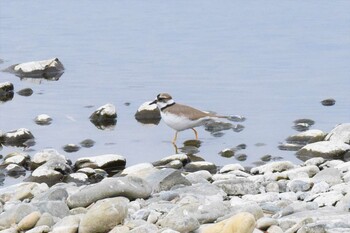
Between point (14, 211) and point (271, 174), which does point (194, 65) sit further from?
point (14, 211)

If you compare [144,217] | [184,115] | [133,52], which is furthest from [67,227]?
[133,52]

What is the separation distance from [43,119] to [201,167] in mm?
3584

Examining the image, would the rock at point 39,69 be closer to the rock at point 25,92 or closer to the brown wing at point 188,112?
the rock at point 25,92

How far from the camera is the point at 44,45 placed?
2267 centimetres

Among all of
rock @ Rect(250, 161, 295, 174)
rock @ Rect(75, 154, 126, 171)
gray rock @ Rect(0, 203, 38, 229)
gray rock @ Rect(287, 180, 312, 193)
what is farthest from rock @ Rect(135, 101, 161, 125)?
gray rock @ Rect(0, 203, 38, 229)

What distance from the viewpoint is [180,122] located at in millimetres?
14492

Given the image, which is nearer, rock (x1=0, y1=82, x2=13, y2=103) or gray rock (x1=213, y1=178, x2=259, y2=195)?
gray rock (x1=213, y1=178, x2=259, y2=195)

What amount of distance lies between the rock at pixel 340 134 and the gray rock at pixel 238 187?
3.38 metres

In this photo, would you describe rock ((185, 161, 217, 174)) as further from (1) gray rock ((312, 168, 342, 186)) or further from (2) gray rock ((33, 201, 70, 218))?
(2) gray rock ((33, 201, 70, 218))

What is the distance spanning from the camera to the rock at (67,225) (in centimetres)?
885

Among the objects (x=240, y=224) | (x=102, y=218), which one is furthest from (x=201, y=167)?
(x=240, y=224)

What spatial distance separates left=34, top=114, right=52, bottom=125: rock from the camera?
51.3 ft

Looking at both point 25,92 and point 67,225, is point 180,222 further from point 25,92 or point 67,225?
point 25,92

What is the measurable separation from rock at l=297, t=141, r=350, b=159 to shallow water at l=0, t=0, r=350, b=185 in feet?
0.59
